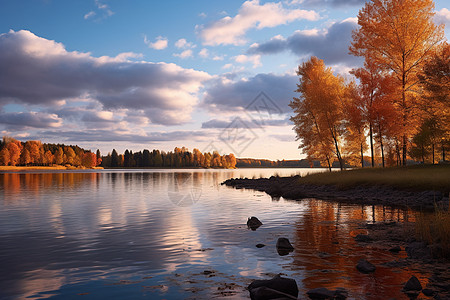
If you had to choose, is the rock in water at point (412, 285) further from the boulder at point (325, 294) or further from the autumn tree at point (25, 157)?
the autumn tree at point (25, 157)

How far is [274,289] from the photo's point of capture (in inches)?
266

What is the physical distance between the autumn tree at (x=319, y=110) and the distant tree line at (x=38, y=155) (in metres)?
136

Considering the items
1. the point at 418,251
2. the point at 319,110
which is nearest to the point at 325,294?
the point at 418,251

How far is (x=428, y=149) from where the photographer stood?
5216 centimetres

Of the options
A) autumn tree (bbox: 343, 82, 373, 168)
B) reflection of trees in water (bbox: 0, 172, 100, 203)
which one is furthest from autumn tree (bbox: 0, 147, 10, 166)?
autumn tree (bbox: 343, 82, 373, 168)

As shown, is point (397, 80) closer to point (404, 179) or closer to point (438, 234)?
point (404, 179)

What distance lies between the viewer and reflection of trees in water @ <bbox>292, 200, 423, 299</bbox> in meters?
7.38

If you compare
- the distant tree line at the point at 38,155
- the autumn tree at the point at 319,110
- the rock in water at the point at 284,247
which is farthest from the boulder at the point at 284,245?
the distant tree line at the point at 38,155

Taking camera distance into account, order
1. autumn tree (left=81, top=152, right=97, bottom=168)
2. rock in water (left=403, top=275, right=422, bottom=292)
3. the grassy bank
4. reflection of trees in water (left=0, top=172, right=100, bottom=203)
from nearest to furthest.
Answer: rock in water (left=403, top=275, right=422, bottom=292), the grassy bank, reflection of trees in water (left=0, top=172, right=100, bottom=203), autumn tree (left=81, top=152, right=97, bottom=168)

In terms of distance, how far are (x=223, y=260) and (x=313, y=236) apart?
483 centimetres

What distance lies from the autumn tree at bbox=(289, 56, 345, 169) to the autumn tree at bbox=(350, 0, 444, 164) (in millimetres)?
9049

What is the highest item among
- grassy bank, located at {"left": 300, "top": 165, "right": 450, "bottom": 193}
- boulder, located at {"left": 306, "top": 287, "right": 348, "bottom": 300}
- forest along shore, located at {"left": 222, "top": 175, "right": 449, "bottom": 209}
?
grassy bank, located at {"left": 300, "top": 165, "right": 450, "bottom": 193}

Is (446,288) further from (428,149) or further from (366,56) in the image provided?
(428,149)

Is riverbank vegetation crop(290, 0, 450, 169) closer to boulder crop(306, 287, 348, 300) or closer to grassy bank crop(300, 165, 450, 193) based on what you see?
grassy bank crop(300, 165, 450, 193)
